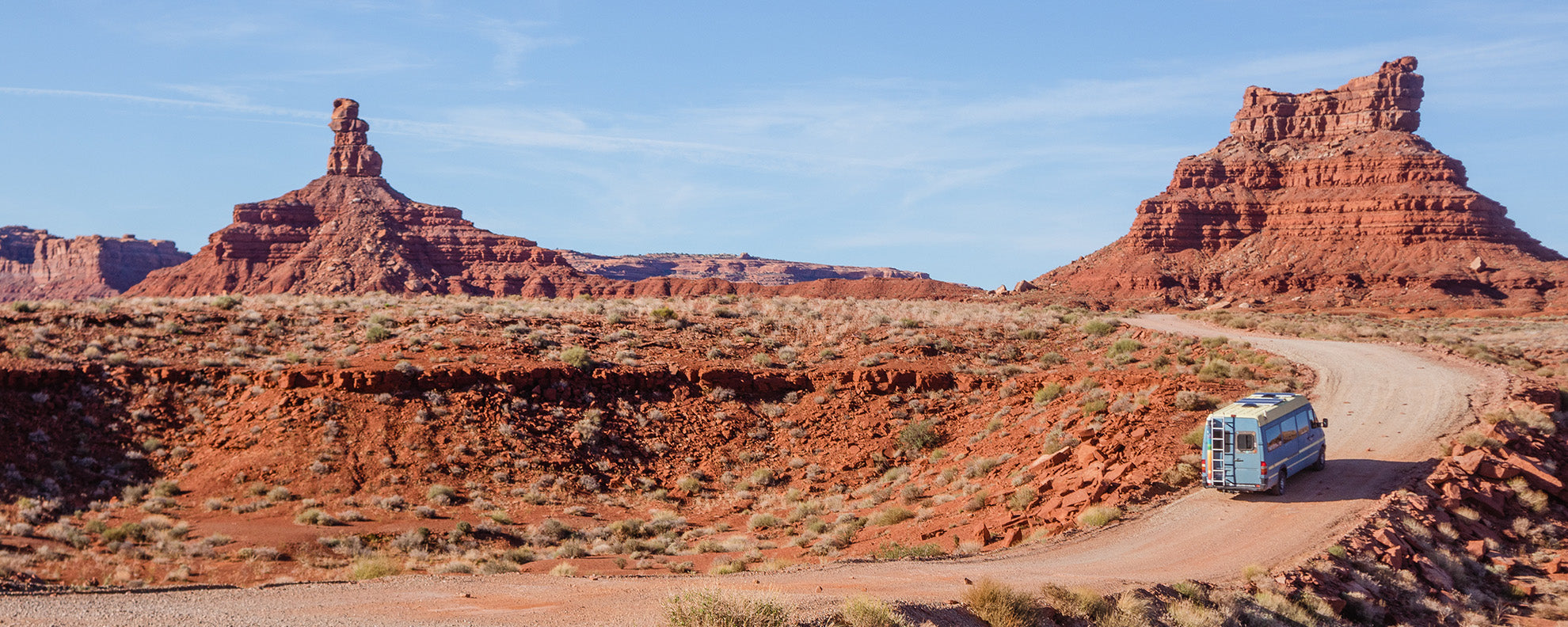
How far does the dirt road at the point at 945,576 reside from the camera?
10.9 metres

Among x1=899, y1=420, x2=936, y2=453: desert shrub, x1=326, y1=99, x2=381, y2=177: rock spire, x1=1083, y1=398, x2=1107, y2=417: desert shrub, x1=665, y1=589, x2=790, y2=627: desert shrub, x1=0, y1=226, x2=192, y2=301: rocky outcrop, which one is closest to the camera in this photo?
x1=665, y1=589, x2=790, y2=627: desert shrub

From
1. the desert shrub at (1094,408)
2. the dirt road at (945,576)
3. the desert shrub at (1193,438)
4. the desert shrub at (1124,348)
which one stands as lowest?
the dirt road at (945,576)

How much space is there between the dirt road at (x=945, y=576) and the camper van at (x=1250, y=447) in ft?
1.56

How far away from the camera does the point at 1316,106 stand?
109375 millimetres

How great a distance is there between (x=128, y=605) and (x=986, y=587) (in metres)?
9.59

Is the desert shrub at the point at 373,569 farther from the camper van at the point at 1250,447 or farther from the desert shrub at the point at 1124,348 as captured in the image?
the desert shrub at the point at 1124,348

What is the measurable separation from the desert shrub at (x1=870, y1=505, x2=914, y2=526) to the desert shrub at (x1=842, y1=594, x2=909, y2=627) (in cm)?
901

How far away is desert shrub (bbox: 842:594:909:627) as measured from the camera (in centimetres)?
1027

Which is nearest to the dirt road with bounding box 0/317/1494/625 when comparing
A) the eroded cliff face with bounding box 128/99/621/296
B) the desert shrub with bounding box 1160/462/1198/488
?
the desert shrub with bounding box 1160/462/1198/488

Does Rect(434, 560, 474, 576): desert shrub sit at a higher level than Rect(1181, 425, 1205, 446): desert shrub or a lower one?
lower

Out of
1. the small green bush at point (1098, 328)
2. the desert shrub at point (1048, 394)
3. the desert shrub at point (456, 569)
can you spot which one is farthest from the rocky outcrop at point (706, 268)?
the desert shrub at point (456, 569)

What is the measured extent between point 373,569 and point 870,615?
9516mm

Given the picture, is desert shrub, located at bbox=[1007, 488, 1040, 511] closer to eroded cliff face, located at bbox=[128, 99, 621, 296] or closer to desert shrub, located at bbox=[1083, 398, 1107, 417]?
desert shrub, located at bbox=[1083, 398, 1107, 417]

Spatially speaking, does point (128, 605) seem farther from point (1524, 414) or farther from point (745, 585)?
point (1524, 414)
